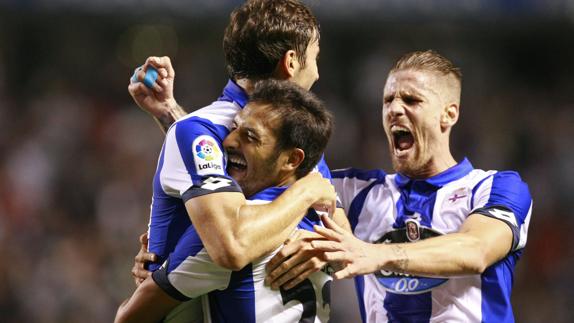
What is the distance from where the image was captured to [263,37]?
348cm

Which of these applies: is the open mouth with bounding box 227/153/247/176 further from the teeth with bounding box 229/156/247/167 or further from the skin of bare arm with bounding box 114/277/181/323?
the skin of bare arm with bounding box 114/277/181/323

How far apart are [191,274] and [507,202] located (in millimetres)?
1530

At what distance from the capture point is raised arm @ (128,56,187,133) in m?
4.03

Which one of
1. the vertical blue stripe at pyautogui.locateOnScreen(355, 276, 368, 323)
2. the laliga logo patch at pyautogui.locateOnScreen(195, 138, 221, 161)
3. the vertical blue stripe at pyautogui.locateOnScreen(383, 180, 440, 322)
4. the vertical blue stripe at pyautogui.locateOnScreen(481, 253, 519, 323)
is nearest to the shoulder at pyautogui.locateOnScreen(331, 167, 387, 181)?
the vertical blue stripe at pyautogui.locateOnScreen(383, 180, 440, 322)

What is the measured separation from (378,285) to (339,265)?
89 centimetres

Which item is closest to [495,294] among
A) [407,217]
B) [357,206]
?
[407,217]

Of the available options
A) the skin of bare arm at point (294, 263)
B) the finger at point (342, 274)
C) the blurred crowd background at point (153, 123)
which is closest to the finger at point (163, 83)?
the skin of bare arm at point (294, 263)

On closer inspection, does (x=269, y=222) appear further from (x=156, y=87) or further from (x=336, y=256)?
(x=156, y=87)

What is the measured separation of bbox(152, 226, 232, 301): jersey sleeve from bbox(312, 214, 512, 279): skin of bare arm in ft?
1.21

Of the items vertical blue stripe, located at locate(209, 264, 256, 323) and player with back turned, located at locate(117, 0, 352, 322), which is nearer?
player with back turned, located at locate(117, 0, 352, 322)

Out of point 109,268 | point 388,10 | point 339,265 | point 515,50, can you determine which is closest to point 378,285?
point 339,265

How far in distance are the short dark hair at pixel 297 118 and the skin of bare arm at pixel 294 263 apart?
32cm

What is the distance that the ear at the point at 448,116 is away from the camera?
4245 mm

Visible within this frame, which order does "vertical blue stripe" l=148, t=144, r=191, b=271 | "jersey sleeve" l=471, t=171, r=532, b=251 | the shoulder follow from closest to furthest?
"vertical blue stripe" l=148, t=144, r=191, b=271, "jersey sleeve" l=471, t=171, r=532, b=251, the shoulder
